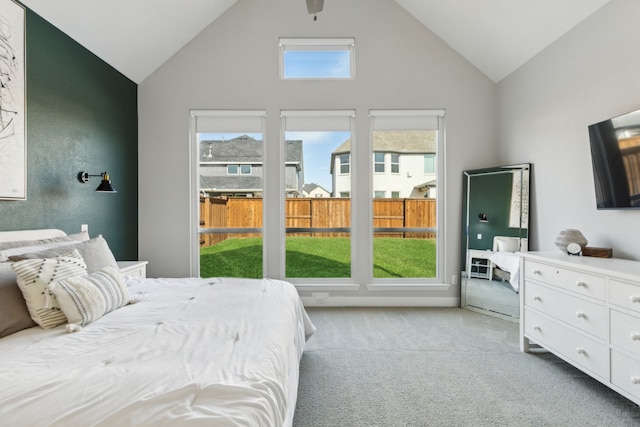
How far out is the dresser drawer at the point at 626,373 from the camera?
1708 millimetres

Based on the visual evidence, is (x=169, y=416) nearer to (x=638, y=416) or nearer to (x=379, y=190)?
(x=638, y=416)

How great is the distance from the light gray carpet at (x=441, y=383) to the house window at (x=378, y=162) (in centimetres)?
186

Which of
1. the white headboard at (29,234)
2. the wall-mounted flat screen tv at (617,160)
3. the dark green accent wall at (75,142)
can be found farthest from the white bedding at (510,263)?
the dark green accent wall at (75,142)

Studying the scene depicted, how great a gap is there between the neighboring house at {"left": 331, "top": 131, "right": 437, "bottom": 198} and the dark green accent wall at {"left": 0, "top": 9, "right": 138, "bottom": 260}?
2.44 metres

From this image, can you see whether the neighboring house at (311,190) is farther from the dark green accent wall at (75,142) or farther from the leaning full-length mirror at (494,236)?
the dark green accent wall at (75,142)

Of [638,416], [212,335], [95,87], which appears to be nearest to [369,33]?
[95,87]

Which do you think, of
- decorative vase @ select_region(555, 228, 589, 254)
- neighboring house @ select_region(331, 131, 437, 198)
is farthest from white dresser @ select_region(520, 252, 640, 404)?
neighboring house @ select_region(331, 131, 437, 198)

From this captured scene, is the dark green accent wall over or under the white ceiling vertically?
under

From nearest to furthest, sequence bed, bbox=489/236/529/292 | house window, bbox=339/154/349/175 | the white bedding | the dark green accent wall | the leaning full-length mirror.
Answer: the dark green accent wall → the white bedding → bed, bbox=489/236/529/292 → the leaning full-length mirror → house window, bbox=339/154/349/175

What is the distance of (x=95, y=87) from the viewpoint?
3.07 m

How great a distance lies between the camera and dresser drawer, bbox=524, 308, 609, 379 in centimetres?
192

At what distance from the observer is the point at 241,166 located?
12.8ft

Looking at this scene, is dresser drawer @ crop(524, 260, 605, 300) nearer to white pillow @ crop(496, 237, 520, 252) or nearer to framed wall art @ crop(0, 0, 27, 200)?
white pillow @ crop(496, 237, 520, 252)

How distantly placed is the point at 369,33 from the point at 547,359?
12.4ft
